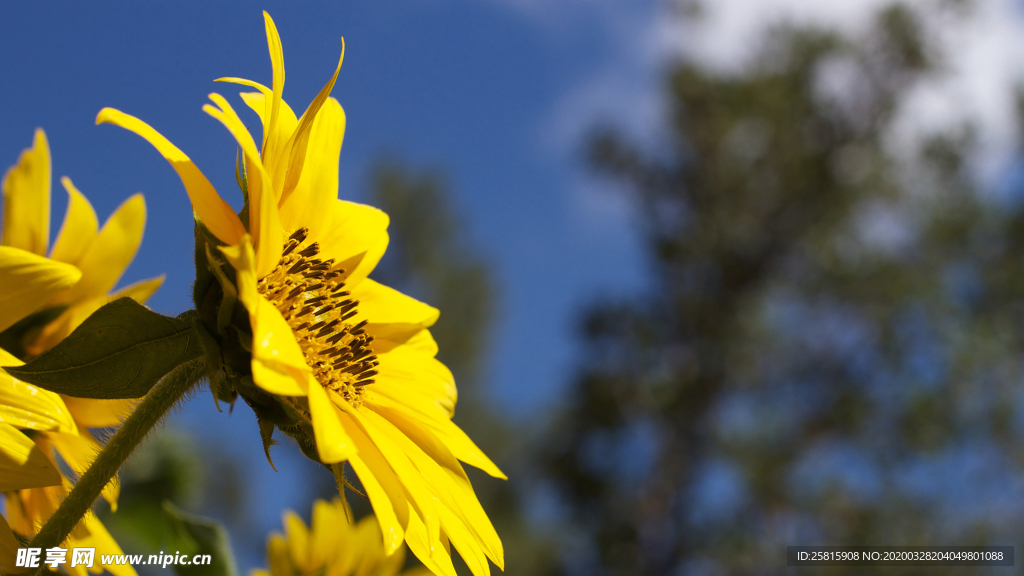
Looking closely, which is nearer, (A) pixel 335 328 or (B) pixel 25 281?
(B) pixel 25 281

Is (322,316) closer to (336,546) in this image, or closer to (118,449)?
(118,449)

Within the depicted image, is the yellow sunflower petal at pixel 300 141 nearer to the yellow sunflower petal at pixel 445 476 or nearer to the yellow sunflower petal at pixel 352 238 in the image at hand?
the yellow sunflower petal at pixel 352 238

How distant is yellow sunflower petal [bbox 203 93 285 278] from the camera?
1.39ft

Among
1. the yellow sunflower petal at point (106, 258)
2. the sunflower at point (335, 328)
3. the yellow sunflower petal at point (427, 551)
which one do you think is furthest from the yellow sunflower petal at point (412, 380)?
the yellow sunflower petal at point (106, 258)

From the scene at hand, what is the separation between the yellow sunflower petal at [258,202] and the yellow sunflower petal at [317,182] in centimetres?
9

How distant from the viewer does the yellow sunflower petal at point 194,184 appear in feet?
1.52

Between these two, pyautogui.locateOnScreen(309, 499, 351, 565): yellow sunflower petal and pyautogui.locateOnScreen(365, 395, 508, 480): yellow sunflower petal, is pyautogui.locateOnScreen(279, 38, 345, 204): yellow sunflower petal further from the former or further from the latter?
pyautogui.locateOnScreen(309, 499, 351, 565): yellow sunflower petal

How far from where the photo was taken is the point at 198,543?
2.00 ft

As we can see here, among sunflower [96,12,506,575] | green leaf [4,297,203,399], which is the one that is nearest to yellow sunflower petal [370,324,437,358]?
sunflower [96,12,506,575]

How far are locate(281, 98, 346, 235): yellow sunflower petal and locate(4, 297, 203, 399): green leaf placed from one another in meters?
0.16

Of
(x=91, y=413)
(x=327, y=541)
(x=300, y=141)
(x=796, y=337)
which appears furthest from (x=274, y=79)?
(x=796, y=337)

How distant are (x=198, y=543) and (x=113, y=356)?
0.25 metres

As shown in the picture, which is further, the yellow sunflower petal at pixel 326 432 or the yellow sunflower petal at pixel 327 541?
the yellow sunflower petal at pixel 327 541

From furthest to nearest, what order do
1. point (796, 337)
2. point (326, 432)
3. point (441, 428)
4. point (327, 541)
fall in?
point (796, 337), point (327, 541), point (441, 428), point (326, 432)
